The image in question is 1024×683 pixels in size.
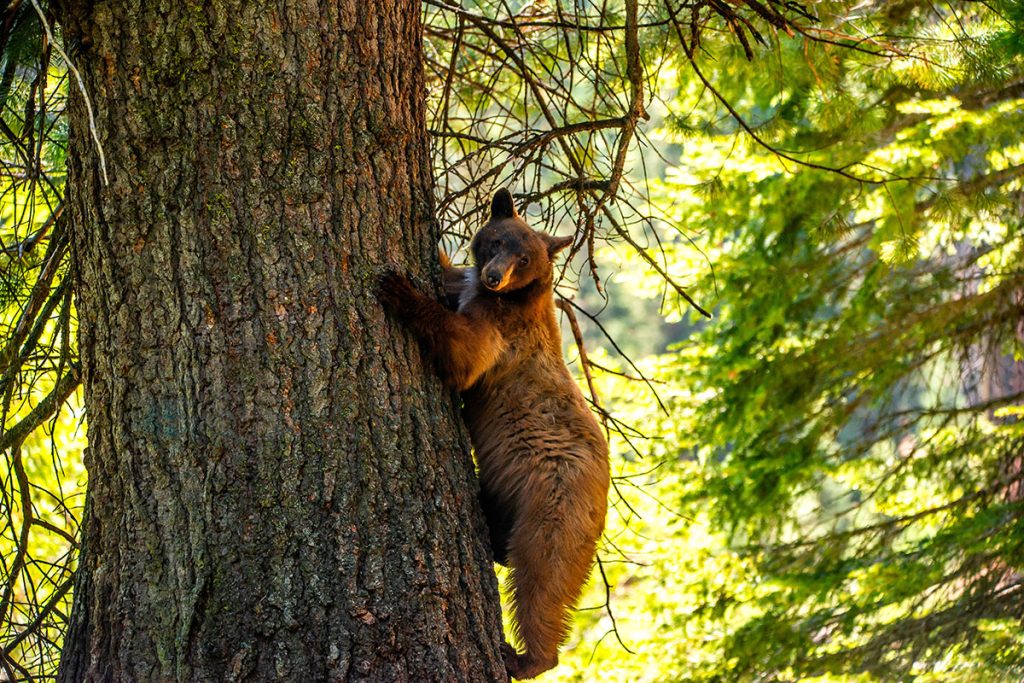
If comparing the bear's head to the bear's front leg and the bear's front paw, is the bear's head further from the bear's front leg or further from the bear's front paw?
the bear's front paw

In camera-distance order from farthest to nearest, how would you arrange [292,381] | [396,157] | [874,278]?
[874,278] → [396,157] → [292,381]

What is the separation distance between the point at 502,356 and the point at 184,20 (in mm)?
1975

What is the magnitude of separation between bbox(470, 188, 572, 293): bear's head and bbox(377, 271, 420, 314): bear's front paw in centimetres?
115

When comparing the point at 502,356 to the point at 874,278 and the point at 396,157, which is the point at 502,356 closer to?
the point at 396,157

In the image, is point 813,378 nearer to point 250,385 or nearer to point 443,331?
point 443,331

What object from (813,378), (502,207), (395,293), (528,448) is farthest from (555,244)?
(813,378)

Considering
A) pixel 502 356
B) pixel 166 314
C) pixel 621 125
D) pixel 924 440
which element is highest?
pixel 924 440

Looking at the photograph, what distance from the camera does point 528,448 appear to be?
439 centimetres

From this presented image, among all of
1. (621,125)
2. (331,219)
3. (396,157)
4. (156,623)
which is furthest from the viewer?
(621,125)

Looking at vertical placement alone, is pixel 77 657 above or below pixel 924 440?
below

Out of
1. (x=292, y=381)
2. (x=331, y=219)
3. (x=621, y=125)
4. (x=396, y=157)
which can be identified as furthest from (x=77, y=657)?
(x=621, y=125)

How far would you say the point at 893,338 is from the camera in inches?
374

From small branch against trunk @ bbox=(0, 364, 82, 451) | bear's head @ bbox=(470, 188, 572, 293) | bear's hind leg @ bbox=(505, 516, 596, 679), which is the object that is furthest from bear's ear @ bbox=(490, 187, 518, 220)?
small branch against trunk @ bbox=(0, 364, 82, 451)

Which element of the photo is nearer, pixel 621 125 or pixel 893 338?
pixel 621 125
